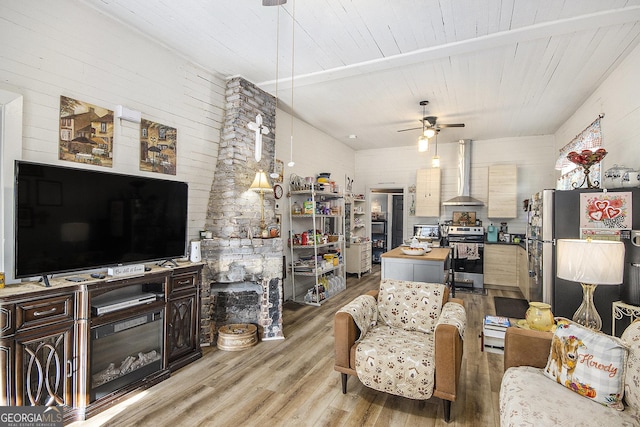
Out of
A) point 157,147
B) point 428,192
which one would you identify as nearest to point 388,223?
point 428,192

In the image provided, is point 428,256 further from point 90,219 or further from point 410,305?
point 90,219

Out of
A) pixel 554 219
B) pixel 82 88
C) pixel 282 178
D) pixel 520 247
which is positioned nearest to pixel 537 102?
pixel 554 219

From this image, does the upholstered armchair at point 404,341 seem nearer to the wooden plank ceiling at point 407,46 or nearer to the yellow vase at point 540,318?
the yellow vase at point 540,318

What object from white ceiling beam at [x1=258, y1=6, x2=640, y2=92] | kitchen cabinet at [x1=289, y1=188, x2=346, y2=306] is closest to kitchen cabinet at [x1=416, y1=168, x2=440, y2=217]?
kitchen cabinet at [x1=289, y1=188, x2=346, y2=306]

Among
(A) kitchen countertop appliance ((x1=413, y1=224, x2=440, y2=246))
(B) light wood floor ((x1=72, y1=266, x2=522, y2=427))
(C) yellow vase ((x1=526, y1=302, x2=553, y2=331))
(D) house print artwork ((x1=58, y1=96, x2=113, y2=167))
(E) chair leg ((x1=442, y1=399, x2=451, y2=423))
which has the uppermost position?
(D) house print artwork ((x1=58, y1=96, x2=113, y2=167))

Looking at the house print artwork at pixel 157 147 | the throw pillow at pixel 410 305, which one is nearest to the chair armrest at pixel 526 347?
the throw pillow at pixel 410 305

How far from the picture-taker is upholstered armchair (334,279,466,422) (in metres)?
2.10

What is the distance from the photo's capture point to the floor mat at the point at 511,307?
447 cm

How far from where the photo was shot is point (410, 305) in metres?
2.74

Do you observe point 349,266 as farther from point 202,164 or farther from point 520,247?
point 202,164

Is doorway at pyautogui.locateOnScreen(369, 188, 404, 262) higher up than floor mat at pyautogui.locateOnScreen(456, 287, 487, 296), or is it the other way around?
doorway at pyautogui.locateOnScreen(369, 188, 404, 262)

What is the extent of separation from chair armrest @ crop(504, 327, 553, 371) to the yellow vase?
0.17m

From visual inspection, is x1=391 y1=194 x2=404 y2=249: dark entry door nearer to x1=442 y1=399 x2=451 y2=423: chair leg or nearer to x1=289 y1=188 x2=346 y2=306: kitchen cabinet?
x1=289 y1=188 x2=346 y2=306: kitchen cabinet

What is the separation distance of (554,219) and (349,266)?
4207 mm
